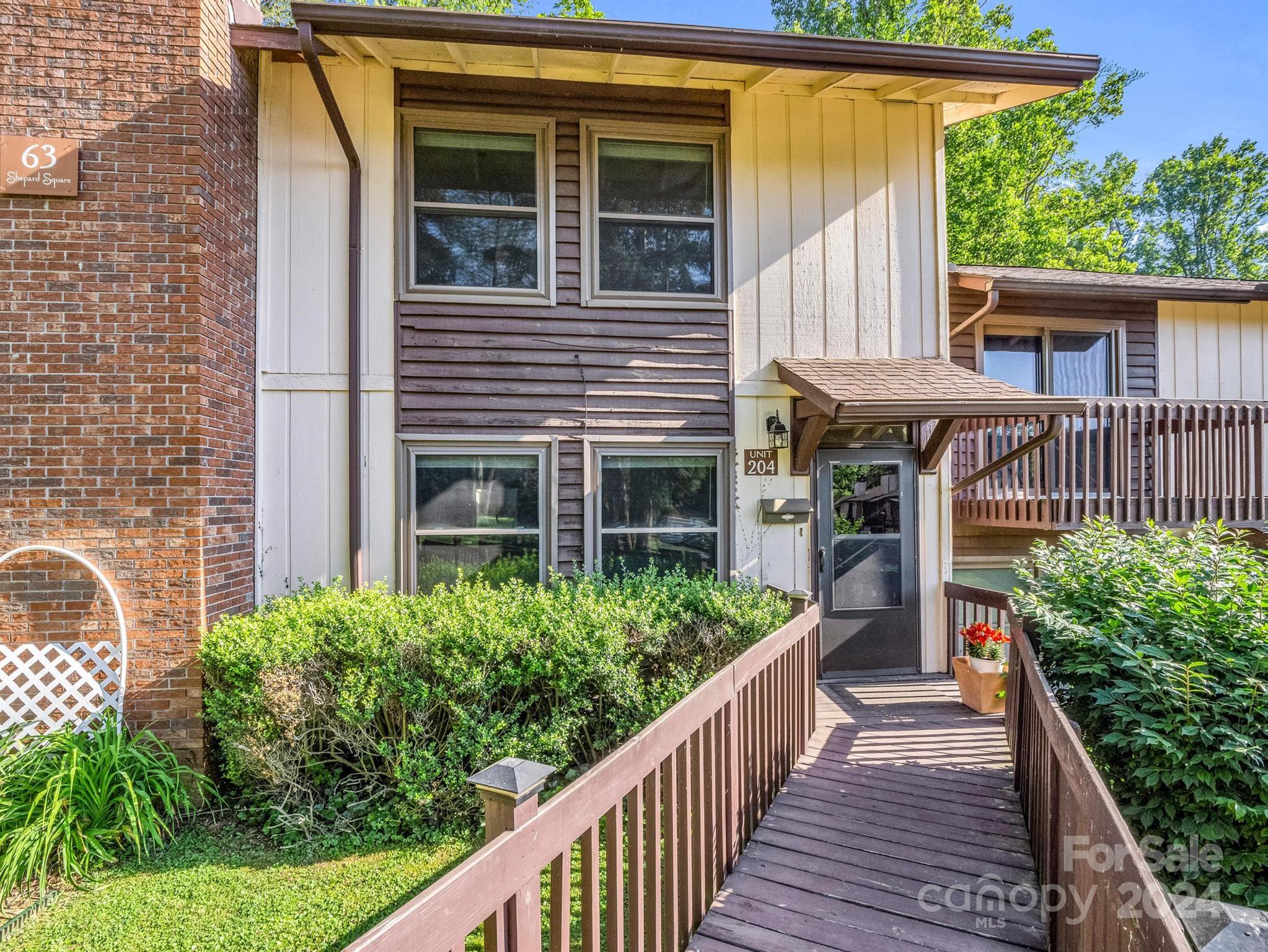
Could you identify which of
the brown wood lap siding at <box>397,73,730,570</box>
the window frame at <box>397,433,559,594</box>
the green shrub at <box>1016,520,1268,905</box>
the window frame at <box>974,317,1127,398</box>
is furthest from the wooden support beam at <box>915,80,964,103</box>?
the window frame at <box>397,433,559,594</box>

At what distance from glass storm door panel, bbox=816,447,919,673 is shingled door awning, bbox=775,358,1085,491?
33 centimetres

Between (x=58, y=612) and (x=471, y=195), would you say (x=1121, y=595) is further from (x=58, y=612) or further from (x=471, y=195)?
(x=58, y=612)

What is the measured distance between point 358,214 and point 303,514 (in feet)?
7.88

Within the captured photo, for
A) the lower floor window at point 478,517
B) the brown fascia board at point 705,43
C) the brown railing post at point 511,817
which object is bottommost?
the brown railing post at point 511,817

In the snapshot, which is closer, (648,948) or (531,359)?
(648,948)

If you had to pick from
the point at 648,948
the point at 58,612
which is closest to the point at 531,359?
the point at 58,612

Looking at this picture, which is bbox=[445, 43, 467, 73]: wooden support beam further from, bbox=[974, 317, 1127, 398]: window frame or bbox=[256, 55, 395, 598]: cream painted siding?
bbox=[974, 317, 1127, 398]: window frame

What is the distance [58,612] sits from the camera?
393cm

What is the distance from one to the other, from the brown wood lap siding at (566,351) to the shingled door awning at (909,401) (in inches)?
27.9

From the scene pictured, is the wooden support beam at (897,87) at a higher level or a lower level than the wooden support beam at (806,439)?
higher

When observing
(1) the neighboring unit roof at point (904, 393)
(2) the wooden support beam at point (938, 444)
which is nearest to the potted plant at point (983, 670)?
(2) the wooden support beam at point (938, 444)

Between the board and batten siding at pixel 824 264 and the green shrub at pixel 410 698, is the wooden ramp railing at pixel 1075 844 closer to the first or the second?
the green shrub at pixel 410 698

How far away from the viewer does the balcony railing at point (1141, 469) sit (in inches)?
221

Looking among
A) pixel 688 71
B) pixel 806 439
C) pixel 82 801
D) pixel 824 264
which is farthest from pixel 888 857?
pixel 688 71
